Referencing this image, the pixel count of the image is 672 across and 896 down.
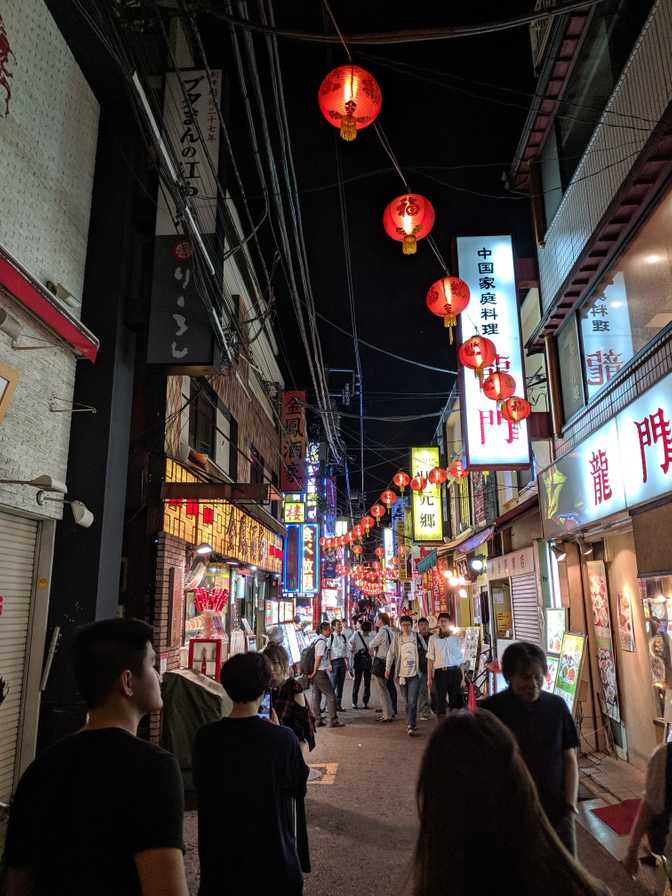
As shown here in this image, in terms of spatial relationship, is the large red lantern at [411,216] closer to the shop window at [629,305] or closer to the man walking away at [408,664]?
the shop window at [629,305]

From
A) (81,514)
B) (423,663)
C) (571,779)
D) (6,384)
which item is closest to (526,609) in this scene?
(423,663)

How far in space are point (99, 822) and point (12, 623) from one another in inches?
227

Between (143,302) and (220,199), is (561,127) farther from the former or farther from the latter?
(143,302)

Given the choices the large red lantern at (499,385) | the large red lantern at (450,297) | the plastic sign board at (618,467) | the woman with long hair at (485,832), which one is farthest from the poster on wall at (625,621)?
the woman with long hair at (485,832)

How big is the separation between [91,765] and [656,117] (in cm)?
794

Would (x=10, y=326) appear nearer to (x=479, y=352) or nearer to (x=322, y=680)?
(x=479, y=352)

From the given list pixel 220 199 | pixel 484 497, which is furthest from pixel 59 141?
pixel 484 497

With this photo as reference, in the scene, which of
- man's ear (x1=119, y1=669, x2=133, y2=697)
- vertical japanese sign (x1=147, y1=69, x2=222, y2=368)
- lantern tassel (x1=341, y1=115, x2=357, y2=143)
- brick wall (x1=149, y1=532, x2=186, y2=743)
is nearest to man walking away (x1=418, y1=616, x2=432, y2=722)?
brick wall (x1=149, y1=532, x2=186, y2=743)

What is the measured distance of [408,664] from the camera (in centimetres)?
1280

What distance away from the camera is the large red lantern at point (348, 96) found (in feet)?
19.6

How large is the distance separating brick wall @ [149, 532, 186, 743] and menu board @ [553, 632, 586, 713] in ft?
18.5

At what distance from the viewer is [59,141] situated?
24.9ft

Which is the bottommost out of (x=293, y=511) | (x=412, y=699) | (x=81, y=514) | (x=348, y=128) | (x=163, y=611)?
(x=412, y=699)

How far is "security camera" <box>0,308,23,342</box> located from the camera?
598 centimetres
